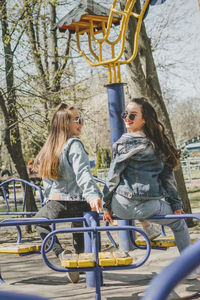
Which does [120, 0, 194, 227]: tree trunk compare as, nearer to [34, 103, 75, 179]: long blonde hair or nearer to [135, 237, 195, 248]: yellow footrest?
[34, 103, 75, 179]: long blonde hair

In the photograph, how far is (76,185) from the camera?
412cm

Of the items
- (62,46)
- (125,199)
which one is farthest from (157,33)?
(125,199)

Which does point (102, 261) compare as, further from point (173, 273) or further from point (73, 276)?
point (173, 273)

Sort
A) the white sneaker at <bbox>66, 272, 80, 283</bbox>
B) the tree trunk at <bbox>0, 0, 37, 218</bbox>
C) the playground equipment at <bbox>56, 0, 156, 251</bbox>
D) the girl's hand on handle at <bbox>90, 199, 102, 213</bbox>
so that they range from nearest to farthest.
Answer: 1. the girl's hand on handle at <bbox>90, 199, 102, 213</bbox>
2. the white sneaker at <bbox>66, 272, 80, 283</bbox>
3. the playground equipment at <bbox>56, 0, 156, 251</bbox>
4. the tree trunk at <bbox>0, 0, 37, 218</bbox>

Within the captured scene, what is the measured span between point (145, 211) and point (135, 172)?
12.5 inches

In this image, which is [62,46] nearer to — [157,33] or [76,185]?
[157,33]

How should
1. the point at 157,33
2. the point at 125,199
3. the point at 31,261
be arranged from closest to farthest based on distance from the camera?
the point at 125,199, the point at 31,261, the point at 157,33

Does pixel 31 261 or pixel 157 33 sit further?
pixel 157 33

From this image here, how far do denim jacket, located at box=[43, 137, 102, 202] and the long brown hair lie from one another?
60 centimetres

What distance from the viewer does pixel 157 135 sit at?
156 inches

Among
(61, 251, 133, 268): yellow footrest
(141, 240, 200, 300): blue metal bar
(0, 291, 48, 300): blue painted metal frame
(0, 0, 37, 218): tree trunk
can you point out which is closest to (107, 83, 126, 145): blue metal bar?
(61, 251, 133, 268): yellow footrest

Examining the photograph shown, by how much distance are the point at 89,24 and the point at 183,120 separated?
2285 inches

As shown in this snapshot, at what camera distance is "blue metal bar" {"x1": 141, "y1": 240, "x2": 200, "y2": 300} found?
989 mm

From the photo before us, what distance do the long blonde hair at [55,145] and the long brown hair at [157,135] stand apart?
0.68 m
